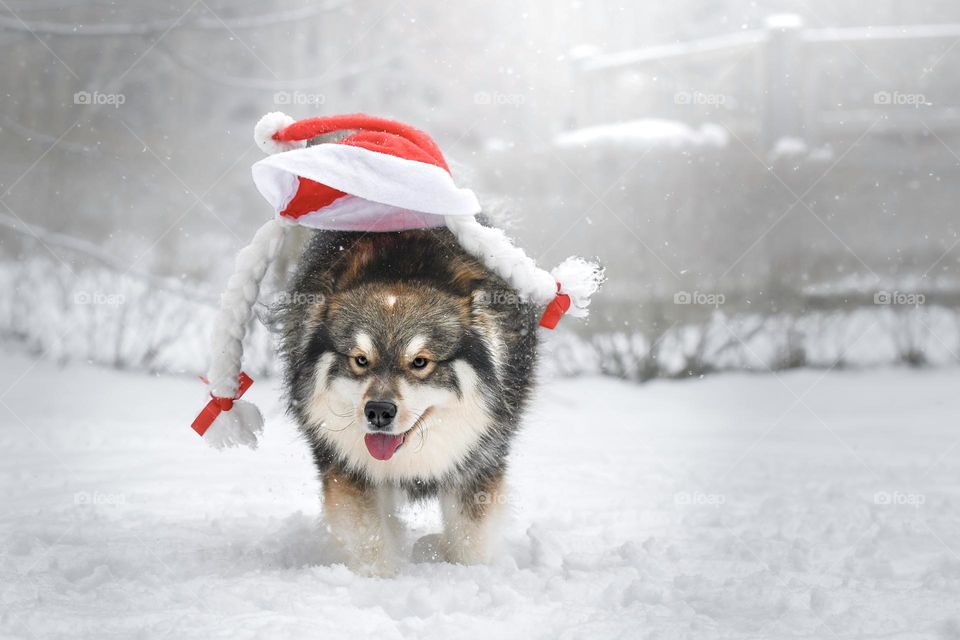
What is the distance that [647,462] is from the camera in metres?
5.25

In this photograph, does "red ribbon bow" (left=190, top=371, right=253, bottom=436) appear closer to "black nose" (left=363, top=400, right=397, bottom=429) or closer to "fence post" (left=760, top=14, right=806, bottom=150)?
"black nose" (left=363, top=400, right=397, bottom=429)

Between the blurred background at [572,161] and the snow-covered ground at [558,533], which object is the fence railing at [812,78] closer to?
the blurred background at [572,161]

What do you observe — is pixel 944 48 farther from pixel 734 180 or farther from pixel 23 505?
pixel 23 505

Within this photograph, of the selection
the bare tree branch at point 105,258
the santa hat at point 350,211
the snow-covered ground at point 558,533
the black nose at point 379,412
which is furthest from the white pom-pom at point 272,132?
the bare tree branch at point 105,258

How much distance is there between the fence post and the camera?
8.31 m

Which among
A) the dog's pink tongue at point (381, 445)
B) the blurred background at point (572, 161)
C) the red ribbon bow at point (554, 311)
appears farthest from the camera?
the blurred background at point (572, 161)

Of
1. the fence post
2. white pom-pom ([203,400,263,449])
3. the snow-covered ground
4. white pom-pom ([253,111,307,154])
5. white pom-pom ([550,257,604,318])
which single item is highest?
the fence post

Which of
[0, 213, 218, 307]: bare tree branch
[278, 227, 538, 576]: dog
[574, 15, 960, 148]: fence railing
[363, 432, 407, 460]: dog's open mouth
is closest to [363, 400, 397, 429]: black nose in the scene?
[278, 227, 538, 576]: dog

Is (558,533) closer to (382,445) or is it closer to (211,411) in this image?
(382,445)

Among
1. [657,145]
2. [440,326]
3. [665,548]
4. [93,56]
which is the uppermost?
[93,56]

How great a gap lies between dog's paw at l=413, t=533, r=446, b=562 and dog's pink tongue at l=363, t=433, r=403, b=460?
710mm

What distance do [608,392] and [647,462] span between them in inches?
76.6

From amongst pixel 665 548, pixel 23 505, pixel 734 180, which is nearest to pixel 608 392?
pixel 734 180

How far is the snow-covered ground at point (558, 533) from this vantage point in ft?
7.84
